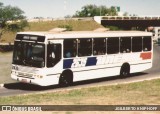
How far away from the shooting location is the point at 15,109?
11.1 meters

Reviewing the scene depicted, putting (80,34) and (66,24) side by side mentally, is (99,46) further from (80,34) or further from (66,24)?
(66,24)

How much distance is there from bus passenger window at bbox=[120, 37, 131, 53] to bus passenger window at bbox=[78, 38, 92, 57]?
290 cm

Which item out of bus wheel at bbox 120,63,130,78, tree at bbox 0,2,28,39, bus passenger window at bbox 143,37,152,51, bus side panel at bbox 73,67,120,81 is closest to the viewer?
bus side panel at bbox 73,67,120,81

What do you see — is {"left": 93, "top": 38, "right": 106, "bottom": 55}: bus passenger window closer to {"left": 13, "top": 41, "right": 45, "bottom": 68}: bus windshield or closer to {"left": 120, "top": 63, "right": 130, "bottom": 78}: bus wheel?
{"left": 120, "top": 63, "right": 130, "bottom": 78}: bus wheel

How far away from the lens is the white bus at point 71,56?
19.7m

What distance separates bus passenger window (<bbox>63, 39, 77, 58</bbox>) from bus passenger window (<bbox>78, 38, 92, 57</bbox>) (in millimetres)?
359

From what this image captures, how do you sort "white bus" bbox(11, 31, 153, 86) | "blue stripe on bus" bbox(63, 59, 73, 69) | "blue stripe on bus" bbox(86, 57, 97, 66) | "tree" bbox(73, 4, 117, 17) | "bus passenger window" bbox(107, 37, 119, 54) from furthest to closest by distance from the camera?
"tree" bbox(73, 4, 117, 17) → "bus passenger window" bbox(107, 37, 119, 54) → "blue stripe on bus" bbox(86, 57, 97, 66) → "blue stripe on bus" bbox(63, 59, 73, 69) → "white bus" bbox(11, 31, 153, 86)

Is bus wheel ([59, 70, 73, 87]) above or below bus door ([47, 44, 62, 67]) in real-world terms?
below

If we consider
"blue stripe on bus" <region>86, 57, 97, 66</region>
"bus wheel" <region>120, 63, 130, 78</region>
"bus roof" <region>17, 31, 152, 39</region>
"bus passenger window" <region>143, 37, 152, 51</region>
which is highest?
"bus roof" <region>17, 31, 152, 39</region>

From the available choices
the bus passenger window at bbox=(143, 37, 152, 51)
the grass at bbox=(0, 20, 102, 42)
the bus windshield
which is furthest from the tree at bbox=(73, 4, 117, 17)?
the bus windshield

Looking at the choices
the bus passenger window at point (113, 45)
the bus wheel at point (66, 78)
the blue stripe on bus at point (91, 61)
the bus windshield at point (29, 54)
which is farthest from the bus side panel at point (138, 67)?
the bus windshield at point (29, 54)

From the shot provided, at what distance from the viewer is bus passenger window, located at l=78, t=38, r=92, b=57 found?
2143cm

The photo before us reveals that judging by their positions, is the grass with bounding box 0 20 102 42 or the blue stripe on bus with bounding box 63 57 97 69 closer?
the blue stripe on bus with bounding box 63 57 97 69

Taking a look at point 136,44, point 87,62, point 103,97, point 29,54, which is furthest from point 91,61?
point 103,97
